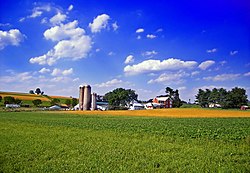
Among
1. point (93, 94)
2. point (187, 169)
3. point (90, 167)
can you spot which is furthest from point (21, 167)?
point (93, 94)

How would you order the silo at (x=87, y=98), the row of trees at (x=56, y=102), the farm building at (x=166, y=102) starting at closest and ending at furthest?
the silo at (x=87, y=98), the row of trees at (x=56, y=102), the farm building at (x=166, y=102)

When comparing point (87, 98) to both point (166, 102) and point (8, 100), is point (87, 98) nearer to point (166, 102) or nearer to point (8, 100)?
point (8, 100)

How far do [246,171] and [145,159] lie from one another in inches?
160

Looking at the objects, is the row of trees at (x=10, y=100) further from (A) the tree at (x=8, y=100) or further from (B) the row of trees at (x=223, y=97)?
(B) the row of trees at (x=223, y=97)

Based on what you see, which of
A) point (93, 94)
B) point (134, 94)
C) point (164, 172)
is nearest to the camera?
point (164, 172)

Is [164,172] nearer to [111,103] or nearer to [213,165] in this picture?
[213,165]

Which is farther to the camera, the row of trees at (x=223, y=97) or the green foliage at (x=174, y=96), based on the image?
the green foliage at (x=174, y=96)

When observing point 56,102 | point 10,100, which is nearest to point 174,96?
point 56,102

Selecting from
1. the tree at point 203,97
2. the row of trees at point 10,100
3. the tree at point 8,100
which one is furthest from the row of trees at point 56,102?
the tree at point 203,97

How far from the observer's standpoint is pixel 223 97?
124 meters

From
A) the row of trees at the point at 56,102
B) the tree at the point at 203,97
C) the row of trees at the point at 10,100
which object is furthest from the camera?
the tree at the point at 203,97

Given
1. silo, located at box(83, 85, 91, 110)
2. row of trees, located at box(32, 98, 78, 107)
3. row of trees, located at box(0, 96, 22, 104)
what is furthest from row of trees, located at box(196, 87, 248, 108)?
row of trees, located at box(0, 96, 22, 104)

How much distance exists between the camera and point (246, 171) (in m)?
9.21

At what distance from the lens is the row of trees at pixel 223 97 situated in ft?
369
